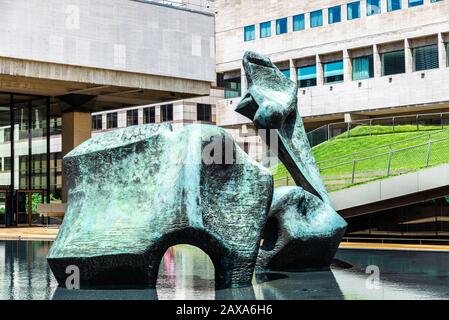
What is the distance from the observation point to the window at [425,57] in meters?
53.9

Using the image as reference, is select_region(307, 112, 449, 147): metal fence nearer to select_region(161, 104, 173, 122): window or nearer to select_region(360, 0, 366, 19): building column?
select_region(360, 0, 366, 19): building column

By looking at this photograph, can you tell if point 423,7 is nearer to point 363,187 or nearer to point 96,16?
point 96,16

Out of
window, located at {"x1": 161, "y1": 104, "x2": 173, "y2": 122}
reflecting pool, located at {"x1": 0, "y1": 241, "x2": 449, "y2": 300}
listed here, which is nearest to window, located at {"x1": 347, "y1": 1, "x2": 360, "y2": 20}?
window, located at {"x1": 161, "y1": 104, "x2": 173, "y2": 122}

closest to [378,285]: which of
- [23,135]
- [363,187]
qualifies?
[363,187]

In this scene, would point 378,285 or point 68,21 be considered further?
point 68,21

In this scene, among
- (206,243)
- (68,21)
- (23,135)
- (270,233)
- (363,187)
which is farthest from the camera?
(23,135)

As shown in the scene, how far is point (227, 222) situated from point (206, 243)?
457 millimetres

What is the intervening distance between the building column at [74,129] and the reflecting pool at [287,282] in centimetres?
2508

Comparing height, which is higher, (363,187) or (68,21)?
(68,21)

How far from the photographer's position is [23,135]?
4175cm

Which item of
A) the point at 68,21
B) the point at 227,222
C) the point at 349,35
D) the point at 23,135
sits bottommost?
the point at 227,222

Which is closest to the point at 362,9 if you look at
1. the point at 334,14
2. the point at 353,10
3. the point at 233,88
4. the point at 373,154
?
the point at 353,10

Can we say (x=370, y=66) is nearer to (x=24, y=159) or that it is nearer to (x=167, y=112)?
(x=167, y=112)

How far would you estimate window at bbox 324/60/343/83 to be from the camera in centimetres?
5941
